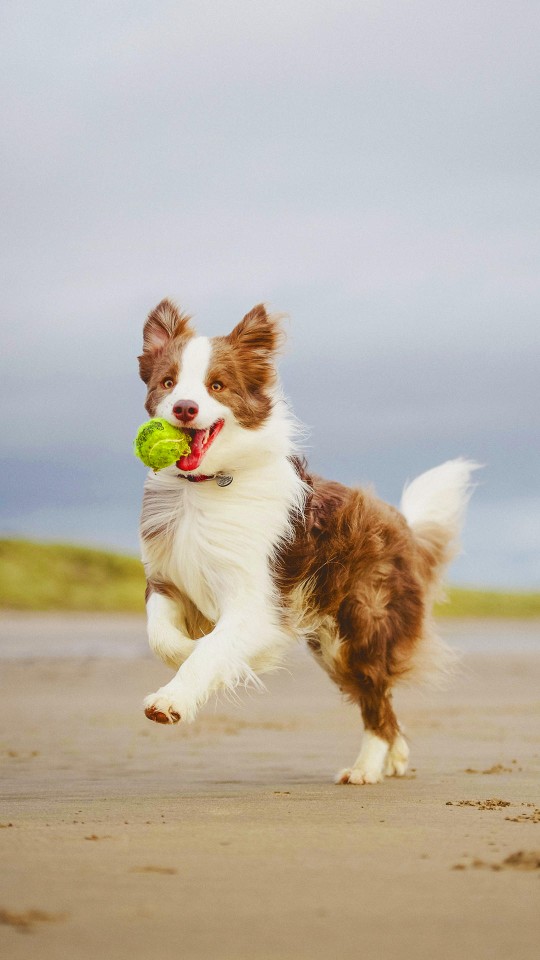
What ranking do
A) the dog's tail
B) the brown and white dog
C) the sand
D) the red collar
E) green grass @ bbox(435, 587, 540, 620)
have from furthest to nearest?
green grass @ bbox(435, 587, 540, 620) → the dog's tail → the red collar → the brown and white dog → the sand

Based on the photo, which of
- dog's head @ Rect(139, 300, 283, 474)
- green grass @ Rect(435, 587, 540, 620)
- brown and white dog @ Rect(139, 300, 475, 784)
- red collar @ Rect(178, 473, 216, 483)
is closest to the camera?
dog's head @ Rect(139, 300, 283, 474)

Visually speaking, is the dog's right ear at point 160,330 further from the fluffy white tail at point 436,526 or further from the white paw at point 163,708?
the fluffy white tail at point 436,526

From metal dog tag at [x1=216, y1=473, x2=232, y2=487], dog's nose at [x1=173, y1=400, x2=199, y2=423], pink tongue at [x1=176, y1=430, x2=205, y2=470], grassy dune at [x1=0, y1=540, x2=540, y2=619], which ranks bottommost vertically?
grassy dune at [x1=0, y1=540, x2=540, y2=619]

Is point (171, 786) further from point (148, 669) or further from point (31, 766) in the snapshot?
point (148, 669)

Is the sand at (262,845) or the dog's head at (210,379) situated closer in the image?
the sand at (262,845)

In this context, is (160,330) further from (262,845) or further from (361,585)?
(262,845)

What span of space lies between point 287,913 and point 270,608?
3.39 metres

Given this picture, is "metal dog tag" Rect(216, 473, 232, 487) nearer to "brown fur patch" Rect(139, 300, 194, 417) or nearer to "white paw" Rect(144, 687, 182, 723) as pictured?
"brown fur patch" Rect(139, 300, 194, 417)

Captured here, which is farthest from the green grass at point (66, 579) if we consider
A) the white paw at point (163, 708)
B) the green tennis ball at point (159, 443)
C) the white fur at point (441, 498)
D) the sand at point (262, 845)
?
the white paw at point (163, 708)

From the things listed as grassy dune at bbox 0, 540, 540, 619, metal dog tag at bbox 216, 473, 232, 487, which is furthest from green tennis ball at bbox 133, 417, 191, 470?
grassy dune at bbox 0, 540, 540, 619

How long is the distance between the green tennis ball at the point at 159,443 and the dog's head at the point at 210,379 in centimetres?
5

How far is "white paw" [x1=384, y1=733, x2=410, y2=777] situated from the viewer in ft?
24.1

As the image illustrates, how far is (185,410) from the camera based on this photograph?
19.7ft

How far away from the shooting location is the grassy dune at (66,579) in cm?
3244
